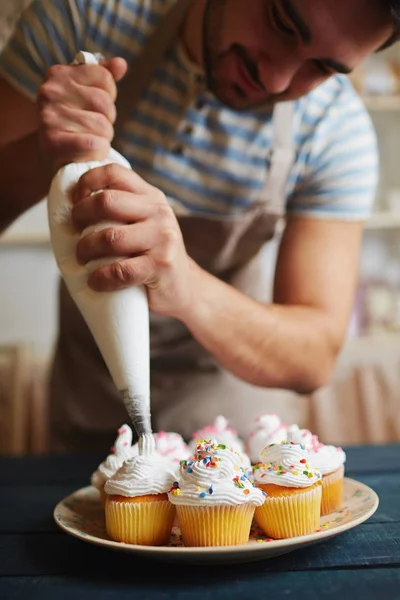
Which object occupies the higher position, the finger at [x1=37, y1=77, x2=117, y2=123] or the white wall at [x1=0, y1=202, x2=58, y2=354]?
the finger at [x1=37, y1=77, x2=117, y2=123]

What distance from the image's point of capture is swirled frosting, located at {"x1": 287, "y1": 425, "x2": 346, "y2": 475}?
32.0 inches

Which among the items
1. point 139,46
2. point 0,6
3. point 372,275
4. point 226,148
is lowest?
point 372,275

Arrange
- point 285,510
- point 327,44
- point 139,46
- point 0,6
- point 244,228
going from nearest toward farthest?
point 285,510 → point 327,44 → point 139,46 → point 244,228 → point 0,6

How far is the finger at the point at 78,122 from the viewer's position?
0.83 m

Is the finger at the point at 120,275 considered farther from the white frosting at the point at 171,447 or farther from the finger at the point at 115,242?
the white frosting at the point at 171,447

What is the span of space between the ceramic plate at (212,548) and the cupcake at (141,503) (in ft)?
0.07

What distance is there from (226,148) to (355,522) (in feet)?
2.65

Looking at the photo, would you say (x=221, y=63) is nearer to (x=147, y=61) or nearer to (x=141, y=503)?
(x=147, y=61)

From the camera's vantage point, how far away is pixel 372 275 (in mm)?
2691

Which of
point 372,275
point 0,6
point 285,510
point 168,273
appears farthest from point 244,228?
point 0,6

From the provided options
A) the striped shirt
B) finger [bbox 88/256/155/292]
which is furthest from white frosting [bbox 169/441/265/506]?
the striped shirt

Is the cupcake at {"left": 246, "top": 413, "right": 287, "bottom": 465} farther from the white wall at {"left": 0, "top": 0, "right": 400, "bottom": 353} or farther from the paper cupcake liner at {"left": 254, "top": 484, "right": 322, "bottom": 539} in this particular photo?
the white wall at {"left": 0, "top": 0, "right": 400, "bottom": 353}

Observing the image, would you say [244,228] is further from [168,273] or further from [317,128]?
[168,273]

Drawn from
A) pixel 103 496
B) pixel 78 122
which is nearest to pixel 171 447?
pixel 103 496
